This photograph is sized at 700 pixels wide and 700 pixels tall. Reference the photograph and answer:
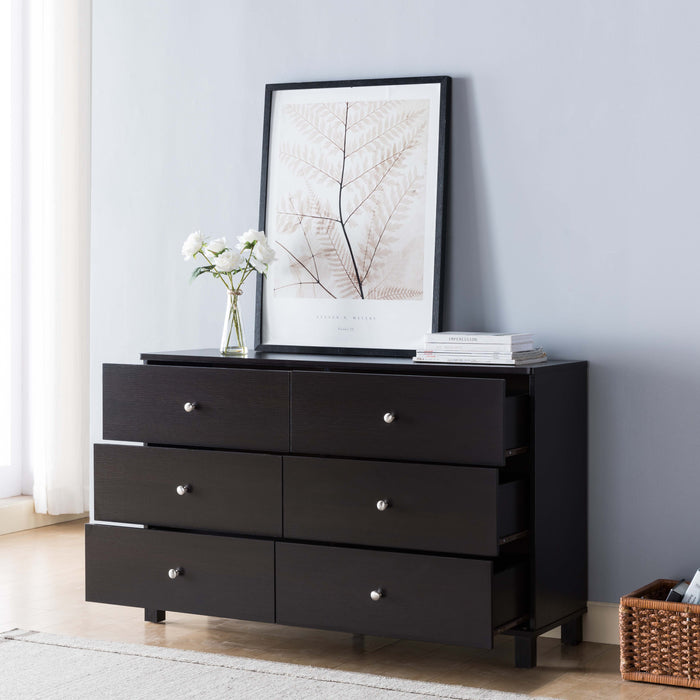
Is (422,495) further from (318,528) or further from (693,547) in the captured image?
(693,547)

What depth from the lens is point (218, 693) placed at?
2.61 meters

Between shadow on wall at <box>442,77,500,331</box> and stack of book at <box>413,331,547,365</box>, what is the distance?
28 centimetres

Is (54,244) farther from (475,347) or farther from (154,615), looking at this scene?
(475,347)

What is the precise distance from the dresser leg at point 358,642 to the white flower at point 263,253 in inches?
39.5

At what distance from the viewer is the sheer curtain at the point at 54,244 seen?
4594mm

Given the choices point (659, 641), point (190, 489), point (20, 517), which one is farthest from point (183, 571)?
point (20, 517)

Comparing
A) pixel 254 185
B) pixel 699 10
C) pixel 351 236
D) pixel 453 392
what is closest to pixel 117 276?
pixel 254 185

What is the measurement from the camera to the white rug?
260 cm

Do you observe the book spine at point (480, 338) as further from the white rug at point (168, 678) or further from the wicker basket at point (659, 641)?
the white rug at point (168, 678)

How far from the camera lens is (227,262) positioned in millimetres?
3137

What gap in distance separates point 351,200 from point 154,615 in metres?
1.24

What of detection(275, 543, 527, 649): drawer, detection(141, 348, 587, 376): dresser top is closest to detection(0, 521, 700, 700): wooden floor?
detection(275, 543, 527, 649): drawer

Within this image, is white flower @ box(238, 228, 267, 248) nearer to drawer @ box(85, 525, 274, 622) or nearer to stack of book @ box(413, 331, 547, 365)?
stack of book @ box(413, 331, 547, 365)

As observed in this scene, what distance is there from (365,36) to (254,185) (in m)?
0.53
